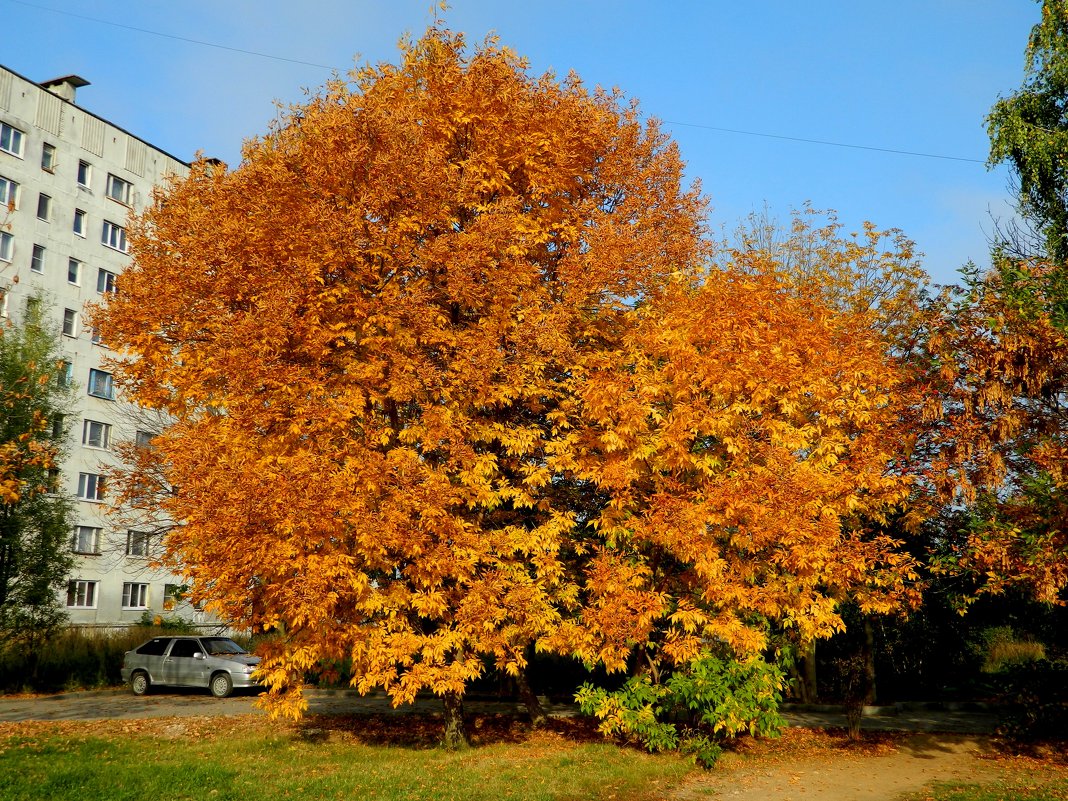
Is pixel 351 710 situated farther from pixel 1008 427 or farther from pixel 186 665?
pixel 1008 427

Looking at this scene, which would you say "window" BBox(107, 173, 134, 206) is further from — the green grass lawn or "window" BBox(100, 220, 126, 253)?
the green grass lawn

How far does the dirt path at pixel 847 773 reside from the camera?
1136 cm

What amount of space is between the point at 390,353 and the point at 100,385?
3642cm

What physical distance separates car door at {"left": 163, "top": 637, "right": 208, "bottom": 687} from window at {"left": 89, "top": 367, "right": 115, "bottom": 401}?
21291 millimetres

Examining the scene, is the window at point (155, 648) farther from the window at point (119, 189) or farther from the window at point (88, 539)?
the window at point (119, 189)

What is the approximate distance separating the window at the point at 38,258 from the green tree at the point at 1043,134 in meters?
40.4

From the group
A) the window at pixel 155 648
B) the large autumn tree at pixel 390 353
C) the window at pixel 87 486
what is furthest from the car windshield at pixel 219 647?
the window at pixel 87 486

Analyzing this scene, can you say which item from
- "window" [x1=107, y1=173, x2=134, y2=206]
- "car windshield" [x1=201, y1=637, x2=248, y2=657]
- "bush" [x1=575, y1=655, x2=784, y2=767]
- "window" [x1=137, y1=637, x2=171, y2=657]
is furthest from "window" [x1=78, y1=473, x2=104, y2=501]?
"bush" [x1=575, y1=655, x2=784, y2=767]

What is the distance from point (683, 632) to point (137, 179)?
145 feet

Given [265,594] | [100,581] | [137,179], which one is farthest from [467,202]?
[137,179]

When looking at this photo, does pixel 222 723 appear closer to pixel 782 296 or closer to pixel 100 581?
pixel 782 296

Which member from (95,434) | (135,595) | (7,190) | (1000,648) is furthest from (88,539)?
(1000,648)

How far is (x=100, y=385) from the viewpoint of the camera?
42.6 m

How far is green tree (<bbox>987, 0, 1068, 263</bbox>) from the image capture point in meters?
14.6
